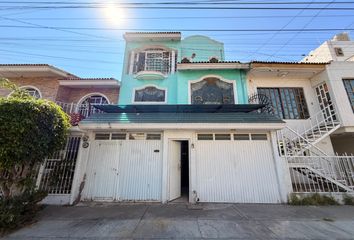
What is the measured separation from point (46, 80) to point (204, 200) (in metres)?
11.9

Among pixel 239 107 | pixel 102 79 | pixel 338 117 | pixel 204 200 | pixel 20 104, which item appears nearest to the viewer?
pixel 20 104

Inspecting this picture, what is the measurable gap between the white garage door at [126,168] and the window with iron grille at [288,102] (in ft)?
24.1

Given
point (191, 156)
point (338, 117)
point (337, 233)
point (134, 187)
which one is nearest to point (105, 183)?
point (134, 187)

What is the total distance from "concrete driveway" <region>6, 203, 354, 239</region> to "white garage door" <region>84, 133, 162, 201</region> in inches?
22.1

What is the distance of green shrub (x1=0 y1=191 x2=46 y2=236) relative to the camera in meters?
4.00

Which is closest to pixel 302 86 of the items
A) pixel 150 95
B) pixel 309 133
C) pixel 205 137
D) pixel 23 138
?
pixel 309 133

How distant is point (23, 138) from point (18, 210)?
196 cm

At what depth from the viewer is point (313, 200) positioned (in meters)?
6.07

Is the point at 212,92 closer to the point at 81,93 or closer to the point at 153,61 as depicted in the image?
the point at 153,61

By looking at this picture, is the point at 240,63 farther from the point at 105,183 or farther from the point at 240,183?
the point at 105,183

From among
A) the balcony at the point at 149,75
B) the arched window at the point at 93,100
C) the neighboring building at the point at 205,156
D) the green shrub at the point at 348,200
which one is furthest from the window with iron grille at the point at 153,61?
A: the green shrub at the point at 348,200

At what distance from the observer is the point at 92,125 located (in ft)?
21.3

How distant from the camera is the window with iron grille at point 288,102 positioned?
30.6 feet

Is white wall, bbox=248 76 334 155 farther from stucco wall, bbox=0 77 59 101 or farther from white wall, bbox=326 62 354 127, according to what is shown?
stucco wall, bbox=0 77 59 101
